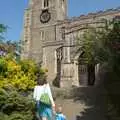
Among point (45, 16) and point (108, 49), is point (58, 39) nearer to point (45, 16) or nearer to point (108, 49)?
point (45, 16)

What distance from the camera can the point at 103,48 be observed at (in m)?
17.1

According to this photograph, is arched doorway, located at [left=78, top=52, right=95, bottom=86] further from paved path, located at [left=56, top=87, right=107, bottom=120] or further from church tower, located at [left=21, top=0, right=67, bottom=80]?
church tower, located at [left=21, top=0, right=67, bottom=80]

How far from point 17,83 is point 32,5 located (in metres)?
38.6

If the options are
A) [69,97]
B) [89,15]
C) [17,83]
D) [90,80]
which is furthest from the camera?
[89,15]

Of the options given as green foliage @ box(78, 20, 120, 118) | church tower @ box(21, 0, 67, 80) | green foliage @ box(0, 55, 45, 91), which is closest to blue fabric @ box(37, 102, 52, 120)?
green foliage @ box(78, 20, 120, 118)

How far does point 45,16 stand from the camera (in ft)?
208

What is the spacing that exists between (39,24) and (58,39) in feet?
21.4

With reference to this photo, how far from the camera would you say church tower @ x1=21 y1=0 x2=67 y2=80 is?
6041 cm

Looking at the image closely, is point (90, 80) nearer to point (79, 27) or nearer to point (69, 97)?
point (79, 27)

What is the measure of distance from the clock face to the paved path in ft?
134

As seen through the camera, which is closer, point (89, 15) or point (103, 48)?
point (103, 48)

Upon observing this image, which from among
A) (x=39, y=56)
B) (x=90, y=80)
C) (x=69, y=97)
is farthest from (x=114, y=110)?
(x=39, y=56)

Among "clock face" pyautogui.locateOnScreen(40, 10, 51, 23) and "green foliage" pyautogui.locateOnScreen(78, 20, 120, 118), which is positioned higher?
"clock face" pyautogui.locateOnScreen(40, 10, 51, 23)

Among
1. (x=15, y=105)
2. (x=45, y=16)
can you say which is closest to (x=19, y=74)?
(x=15, y=105)
